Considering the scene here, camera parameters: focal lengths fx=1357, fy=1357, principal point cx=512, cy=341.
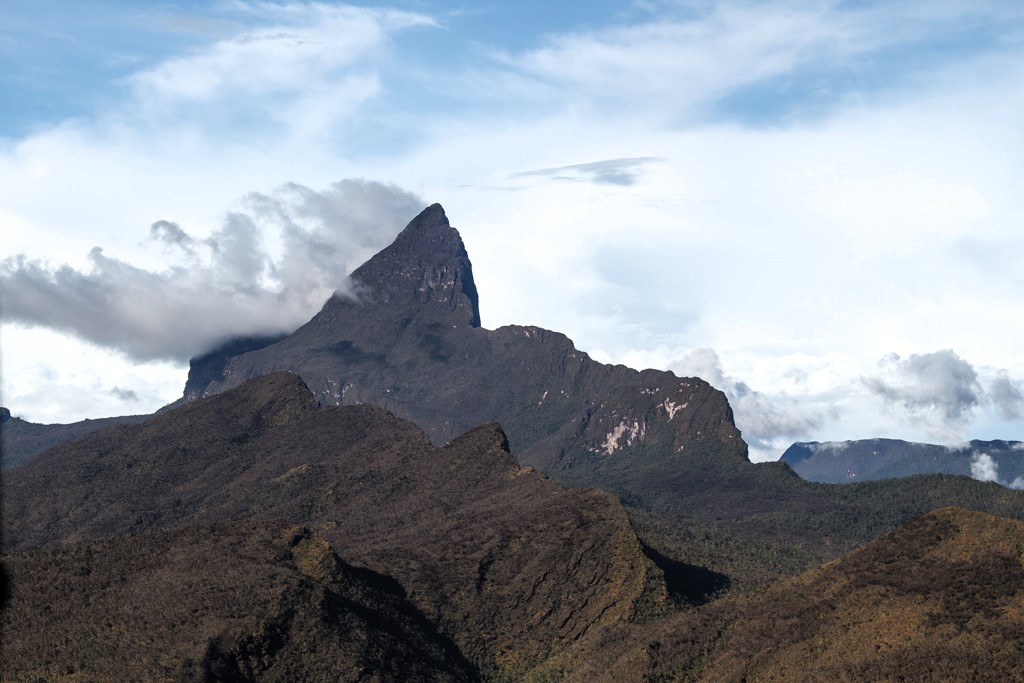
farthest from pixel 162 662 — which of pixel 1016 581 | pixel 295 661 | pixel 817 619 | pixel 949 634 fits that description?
pixel 1016 581

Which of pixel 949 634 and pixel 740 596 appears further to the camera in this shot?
pixel 740 596

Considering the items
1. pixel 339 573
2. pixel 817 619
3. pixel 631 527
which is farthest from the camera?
pixel 631 527

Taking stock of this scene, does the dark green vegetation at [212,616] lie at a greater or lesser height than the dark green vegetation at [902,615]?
greater

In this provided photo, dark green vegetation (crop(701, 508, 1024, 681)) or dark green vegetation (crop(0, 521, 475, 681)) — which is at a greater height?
dark green vegetation (crop(0, 521, 475, 681))

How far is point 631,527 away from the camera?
170125 millimetres

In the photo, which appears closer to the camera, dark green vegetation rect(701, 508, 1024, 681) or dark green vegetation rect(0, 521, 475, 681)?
dark green vegetation rect(701, 508, 1024, 681)

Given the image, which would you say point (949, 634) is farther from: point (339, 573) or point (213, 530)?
point (213, 530)

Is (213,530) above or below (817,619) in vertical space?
above

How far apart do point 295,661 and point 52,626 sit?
→ 23.5m

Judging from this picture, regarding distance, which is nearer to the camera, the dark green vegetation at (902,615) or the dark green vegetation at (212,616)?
the dark green vegetation at (902,615)

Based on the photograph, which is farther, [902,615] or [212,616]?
[212,616]

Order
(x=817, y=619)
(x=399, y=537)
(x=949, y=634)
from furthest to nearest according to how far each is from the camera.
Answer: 1. (x=399, y=537)
2. (x=817, y=619)
3. (x=949, y=634)

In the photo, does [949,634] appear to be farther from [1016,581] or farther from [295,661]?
[295,661]

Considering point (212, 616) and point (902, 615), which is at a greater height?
point (212, 616)
